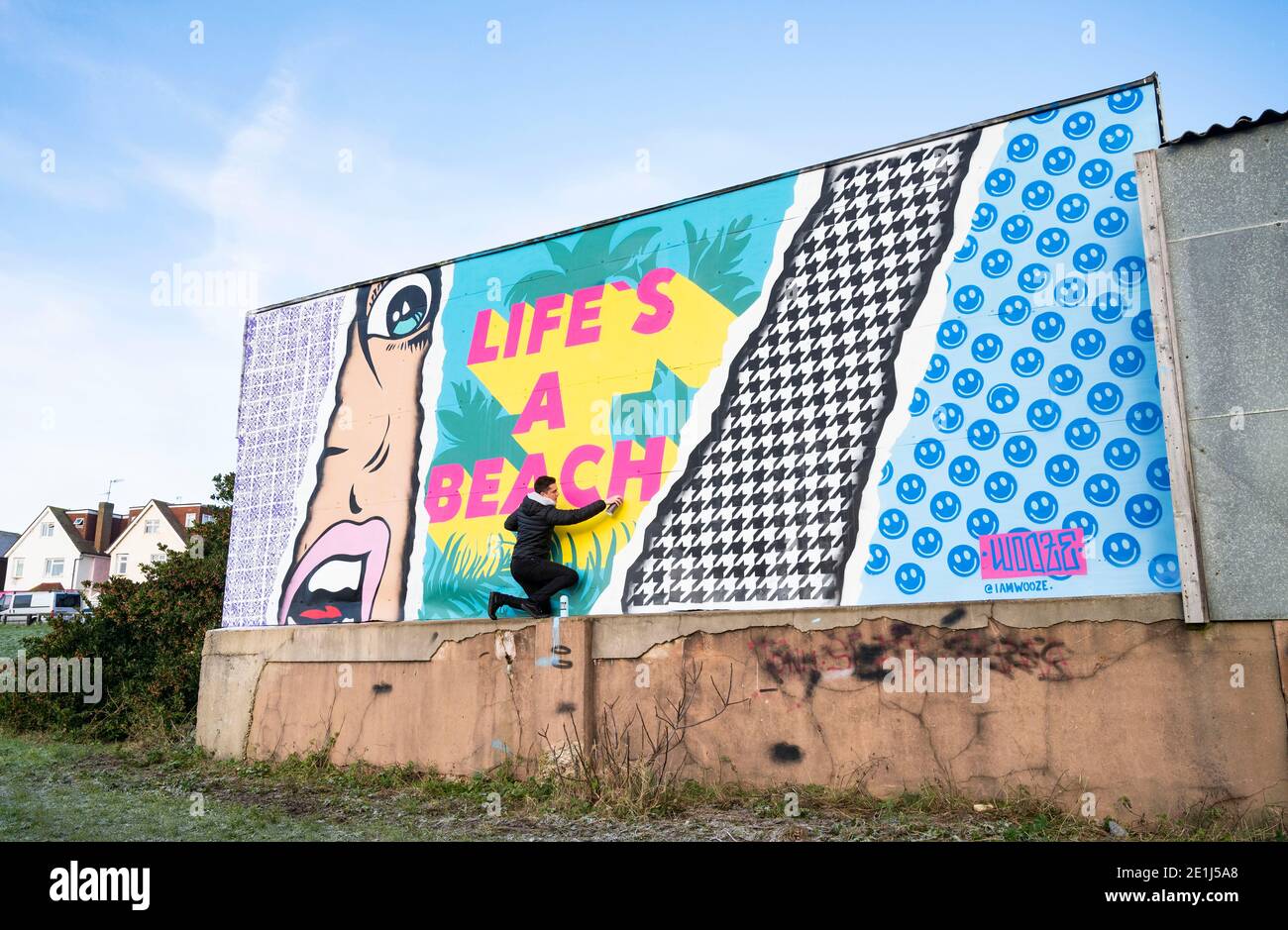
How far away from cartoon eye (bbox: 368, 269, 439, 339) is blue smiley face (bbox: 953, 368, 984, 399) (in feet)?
21.5

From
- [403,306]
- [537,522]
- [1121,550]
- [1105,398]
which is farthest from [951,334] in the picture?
[403,306]

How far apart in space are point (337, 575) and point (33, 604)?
4249 centimetres

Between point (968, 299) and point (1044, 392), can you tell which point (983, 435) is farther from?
point (968, 299)

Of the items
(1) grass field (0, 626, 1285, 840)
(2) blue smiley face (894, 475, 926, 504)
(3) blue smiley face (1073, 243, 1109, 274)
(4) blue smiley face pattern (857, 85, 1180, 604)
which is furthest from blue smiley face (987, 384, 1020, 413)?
(1) grass field (0, 626, 1285, 840)

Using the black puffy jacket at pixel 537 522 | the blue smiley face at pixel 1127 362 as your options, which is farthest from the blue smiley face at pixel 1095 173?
the black puffy jacket at pixel 537 522

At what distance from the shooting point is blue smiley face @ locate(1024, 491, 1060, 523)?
8008 mm

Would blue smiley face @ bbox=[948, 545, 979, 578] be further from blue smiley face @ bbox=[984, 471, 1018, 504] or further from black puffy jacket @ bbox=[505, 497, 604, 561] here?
black puffy jacket @ bbox=[505, 497, 604, 561]

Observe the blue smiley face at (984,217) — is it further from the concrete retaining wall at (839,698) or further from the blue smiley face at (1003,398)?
the concrete retaining wall at (839,698)

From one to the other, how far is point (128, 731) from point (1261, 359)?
14.0 metres

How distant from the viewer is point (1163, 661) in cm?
725

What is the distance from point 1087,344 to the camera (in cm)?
812
